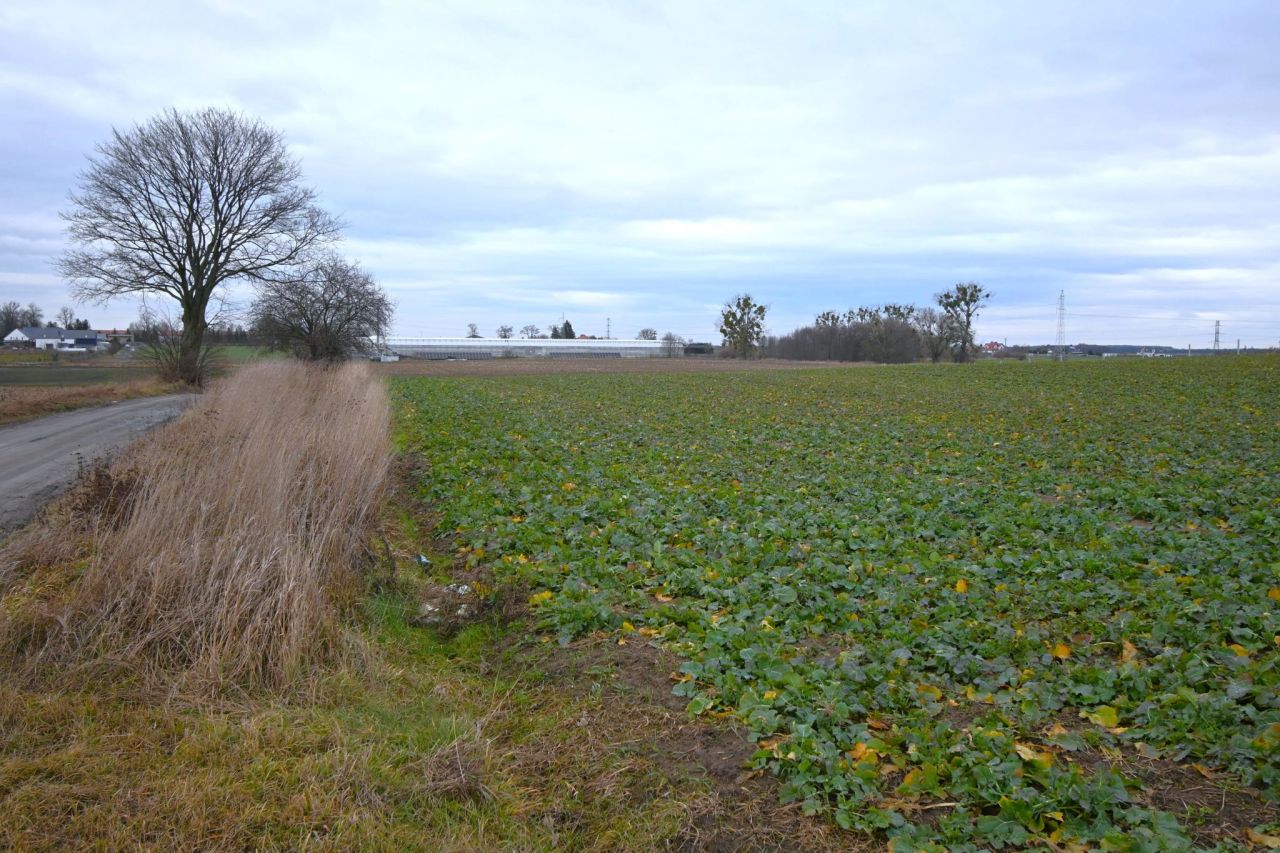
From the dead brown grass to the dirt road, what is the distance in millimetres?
571

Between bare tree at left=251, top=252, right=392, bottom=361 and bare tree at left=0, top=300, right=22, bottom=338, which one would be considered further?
bare tree at left=0, top=300, right=22, bottom=338

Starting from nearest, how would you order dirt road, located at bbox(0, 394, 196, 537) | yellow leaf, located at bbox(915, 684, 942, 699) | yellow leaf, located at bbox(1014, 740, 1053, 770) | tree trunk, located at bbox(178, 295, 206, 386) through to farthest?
1. yellow leaf, located at bbox(1014, 740, 1053, 770)
2. yellow leaf, located at bbox(915, 684, 942, 699)
3. dirt road, located at bbox(0, 394, 196, 537)
4. tree trunk, located at bbox(178, 295, 206, 386)

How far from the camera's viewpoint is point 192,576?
5203 mm

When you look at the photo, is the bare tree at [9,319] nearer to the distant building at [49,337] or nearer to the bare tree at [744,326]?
the distant building at [49,337]

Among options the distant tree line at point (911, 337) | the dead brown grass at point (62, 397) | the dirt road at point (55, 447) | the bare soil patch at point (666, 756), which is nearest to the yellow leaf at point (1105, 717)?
the bare soil patch at point (666, 756)

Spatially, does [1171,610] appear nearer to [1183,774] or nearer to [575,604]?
[1183,774]

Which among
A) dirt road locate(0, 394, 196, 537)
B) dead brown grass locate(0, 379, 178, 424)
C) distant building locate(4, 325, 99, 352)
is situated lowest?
dirt road locate(0, 394, 196, 537)

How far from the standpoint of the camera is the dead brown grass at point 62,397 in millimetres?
21969

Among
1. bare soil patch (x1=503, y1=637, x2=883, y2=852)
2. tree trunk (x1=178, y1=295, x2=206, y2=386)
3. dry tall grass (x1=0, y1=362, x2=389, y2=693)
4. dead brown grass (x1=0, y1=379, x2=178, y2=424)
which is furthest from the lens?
tree trunk (x1=178, y1=295, x2=206, y2=386)

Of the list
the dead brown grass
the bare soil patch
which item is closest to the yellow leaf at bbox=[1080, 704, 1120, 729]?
the bare soil patch

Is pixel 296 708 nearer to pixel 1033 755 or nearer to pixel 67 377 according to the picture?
pixel 1033 755

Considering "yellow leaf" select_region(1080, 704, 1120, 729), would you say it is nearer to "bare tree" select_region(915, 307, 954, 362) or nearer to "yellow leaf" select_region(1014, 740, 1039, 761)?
"yellow leaf" select_region(1014, 740, 1039, 761)

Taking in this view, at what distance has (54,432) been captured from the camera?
1861 centimetres

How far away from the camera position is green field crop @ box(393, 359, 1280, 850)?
12.2 feet
